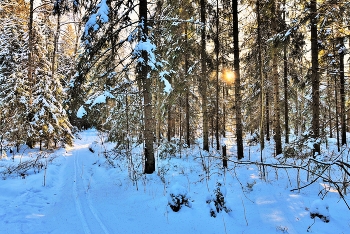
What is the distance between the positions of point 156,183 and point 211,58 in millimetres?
8857

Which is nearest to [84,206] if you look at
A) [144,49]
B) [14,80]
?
[144,49]

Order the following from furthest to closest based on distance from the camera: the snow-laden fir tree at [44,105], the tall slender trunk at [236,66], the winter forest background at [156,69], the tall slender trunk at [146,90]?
the snow-laden fir tree at [44,105]
the tall slender trunk at [236,66]
the winter forest background at [156,69]
the tall slender trunk at [146,90]

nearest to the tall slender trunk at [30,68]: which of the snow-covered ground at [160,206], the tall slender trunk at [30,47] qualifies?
the tall slender trunk at [30,47]

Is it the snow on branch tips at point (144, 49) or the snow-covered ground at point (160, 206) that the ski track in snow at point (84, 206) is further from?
the snow on branch tips at point (144, 49)

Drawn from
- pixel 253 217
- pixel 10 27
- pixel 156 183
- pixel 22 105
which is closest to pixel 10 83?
pixel 22 105

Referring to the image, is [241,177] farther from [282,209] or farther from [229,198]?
[282,209]

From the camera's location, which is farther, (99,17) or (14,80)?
(14,80)

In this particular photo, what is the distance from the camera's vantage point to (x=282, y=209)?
4652mm

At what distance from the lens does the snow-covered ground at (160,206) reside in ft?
13.9

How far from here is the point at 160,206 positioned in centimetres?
523

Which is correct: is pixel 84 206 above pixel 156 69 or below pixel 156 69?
below

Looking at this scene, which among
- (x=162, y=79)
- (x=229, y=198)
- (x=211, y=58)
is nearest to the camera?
(x=229, y=198)

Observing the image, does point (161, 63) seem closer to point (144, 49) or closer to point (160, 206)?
point (144, 49)

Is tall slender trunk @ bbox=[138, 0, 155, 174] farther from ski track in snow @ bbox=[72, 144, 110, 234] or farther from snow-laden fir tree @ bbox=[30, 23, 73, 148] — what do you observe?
snow-laden fir tree @ bbox=[30, 23, 73, 148]
